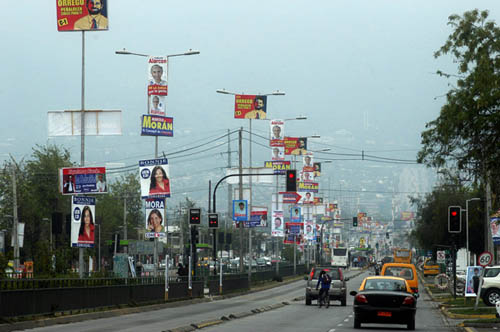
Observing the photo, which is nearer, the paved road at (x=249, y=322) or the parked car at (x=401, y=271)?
the paved road at (x=249, y=322)

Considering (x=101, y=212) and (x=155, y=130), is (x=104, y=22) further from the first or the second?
(x=101, y=212)

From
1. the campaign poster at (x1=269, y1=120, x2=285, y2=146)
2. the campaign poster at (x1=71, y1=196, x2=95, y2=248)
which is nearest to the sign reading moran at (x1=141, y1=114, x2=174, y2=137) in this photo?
the campaign poster at (x1=71, y1=196, x2=95, y2=248)

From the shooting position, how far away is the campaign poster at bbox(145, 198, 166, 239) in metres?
41.8

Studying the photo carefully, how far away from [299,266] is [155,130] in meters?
66.3

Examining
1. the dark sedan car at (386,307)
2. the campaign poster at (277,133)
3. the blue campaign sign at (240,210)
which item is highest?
the campaign poster at (277,133)

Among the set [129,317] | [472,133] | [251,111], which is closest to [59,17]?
[129,317]

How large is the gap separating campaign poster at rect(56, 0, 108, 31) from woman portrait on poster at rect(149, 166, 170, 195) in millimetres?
7530

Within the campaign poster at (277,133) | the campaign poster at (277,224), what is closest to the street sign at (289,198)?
the campaign poster at (277,224)

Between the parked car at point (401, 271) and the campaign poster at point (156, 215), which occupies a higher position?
the campaign poster at point (156, 215)

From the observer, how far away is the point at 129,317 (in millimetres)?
32875

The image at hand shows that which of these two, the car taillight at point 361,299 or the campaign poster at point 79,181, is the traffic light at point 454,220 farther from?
the campaign poster at point 79,181

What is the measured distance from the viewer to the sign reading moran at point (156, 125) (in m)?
43.3

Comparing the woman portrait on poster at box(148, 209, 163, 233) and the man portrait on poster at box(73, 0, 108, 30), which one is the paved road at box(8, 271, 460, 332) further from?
the man portrait on poster at box(73, 0, 108, 30)

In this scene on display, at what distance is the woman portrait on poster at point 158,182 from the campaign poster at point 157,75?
412cm
